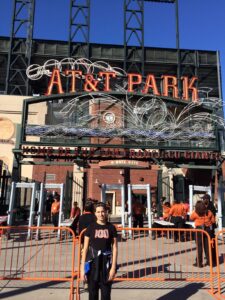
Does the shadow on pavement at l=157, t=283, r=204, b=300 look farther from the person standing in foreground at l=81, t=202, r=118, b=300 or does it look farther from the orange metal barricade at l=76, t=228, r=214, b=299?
the person standing in foreground at l=81, t=202, r=118, b=300

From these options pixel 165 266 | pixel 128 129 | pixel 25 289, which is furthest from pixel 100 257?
pixel 128 129

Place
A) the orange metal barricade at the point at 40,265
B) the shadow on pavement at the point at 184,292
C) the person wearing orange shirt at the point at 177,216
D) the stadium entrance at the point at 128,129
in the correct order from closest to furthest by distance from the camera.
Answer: the shadow on pavement at the point at 184,292
the orange metal barricade at the point at 40,265
the person wearing orange shirt at the point at 177,216
the stadium entrance at the point at 128,129

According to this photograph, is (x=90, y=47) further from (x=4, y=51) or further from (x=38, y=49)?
(x=4, y=51)

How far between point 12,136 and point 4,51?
1173 centimetres

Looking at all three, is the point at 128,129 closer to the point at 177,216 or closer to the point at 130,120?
the point at 130,120

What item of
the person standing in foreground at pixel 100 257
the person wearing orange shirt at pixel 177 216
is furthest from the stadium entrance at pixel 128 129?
the person standing in foreground at pixel 100 257

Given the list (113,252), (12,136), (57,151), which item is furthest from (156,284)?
(12,136)

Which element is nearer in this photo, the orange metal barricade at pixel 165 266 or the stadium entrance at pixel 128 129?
the orange metal barricade at pixel 165 266

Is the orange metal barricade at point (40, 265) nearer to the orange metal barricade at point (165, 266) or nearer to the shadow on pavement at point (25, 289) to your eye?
the shadow on pavement at point (25, 289)

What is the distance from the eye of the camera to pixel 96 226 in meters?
4.50

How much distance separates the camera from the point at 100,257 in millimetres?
4293

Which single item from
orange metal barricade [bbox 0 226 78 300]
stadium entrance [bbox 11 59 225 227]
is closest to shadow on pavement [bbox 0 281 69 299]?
orange metal barricade [bbox 0 226 78 300]

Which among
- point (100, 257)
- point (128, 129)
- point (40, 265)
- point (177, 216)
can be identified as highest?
point (128, 129)

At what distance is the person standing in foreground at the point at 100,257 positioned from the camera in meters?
4.22
